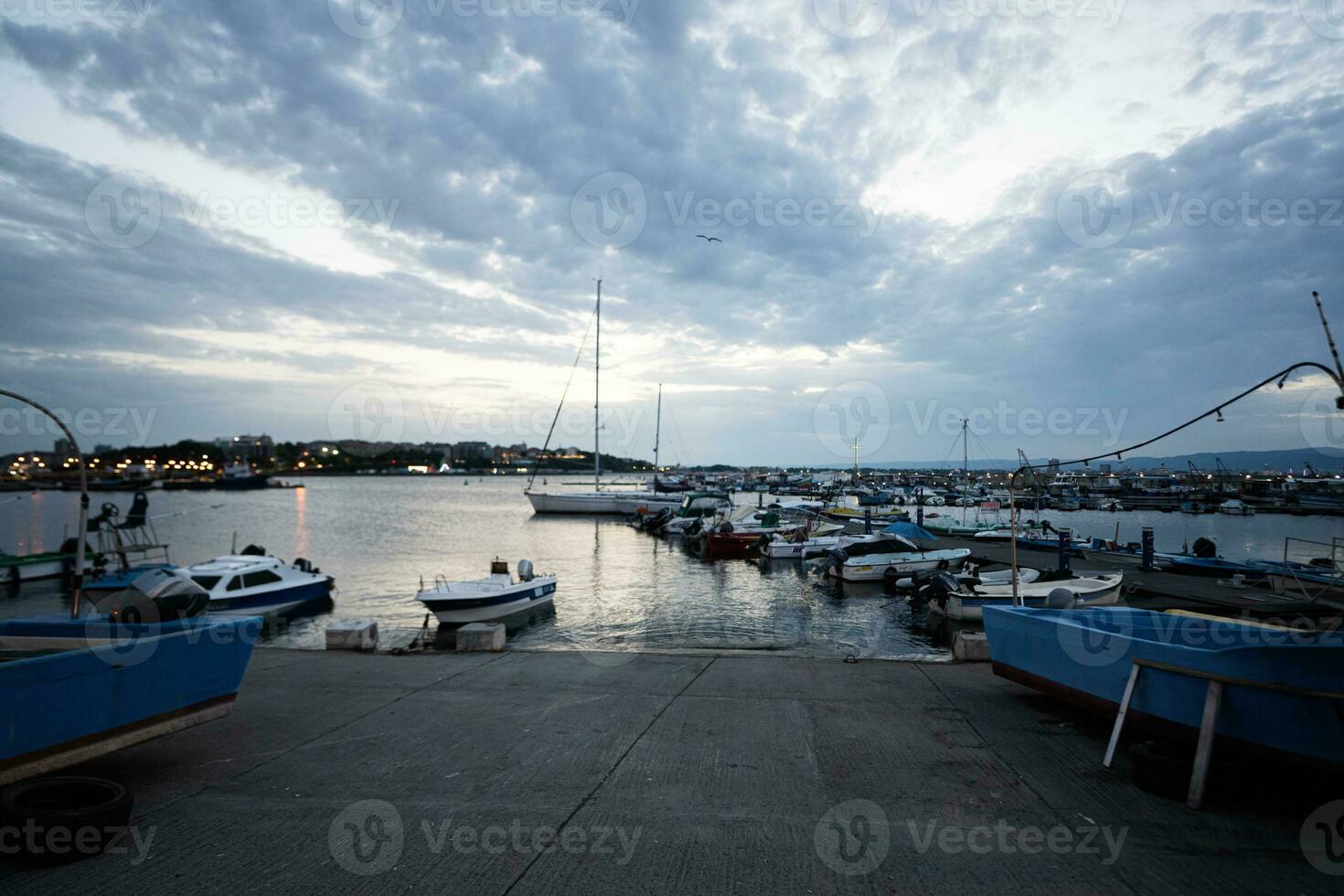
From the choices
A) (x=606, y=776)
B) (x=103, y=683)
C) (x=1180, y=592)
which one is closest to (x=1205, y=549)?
(x=1180, y=592)

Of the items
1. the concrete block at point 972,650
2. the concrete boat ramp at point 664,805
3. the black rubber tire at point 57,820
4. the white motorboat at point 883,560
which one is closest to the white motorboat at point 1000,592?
the white motorboat at point 883,560

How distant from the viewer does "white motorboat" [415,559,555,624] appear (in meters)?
19.5

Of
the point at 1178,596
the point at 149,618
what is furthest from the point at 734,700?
the point at 1178,596

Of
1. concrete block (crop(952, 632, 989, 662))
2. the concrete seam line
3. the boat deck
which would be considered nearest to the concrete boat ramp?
the concrete seam line

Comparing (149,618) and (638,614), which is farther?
(638,614)

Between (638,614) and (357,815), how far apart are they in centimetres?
1764

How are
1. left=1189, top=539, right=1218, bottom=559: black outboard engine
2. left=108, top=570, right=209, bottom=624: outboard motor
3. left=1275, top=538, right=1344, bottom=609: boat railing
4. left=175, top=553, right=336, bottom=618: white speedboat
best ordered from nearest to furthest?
left=1275, top=538, right=1344, bottom=609: boat railing
left=108, top=570, right=209, bottom=624: outboard motor
left=175, top=553, right=336, bottom=618: white speedboat
left=1189, top=539, right=1218, bottom=559: black outboard engine

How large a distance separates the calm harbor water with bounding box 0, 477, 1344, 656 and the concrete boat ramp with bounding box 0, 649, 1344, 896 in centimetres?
717

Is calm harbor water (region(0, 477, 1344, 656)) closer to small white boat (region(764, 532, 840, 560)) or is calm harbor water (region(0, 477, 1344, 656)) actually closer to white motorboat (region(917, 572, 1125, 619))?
white motorboat (region(917, 572, 1125, 619))

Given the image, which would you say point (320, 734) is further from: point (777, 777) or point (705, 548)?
point (705, 548)

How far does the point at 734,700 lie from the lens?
26.2 ft

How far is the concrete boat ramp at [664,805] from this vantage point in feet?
13.7

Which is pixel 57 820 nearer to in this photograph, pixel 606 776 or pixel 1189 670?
pixel 606 776

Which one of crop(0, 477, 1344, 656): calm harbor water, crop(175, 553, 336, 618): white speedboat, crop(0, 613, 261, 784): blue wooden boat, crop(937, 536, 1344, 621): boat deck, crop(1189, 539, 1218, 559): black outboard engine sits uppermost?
crop(0, 613, 261, 784): blue wooden boat
